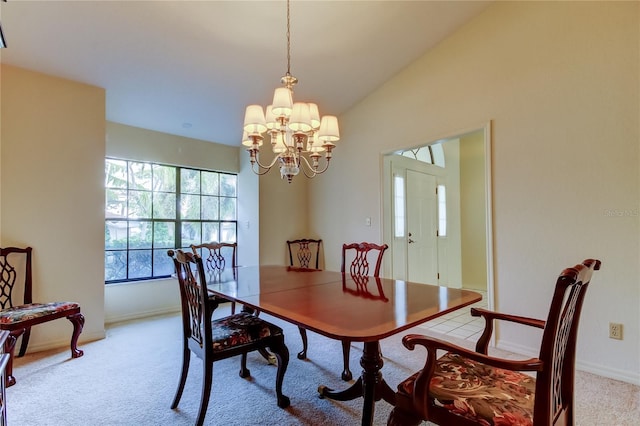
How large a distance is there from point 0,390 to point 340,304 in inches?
47.8

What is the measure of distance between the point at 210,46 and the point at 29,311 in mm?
2490

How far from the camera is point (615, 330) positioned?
7.32ft

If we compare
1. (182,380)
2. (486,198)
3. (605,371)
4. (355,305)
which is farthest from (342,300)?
(605,371)

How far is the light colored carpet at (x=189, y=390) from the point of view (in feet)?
5.79

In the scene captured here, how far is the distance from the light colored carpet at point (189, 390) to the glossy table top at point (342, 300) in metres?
0.68

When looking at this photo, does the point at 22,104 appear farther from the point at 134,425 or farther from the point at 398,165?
the point at 398,165

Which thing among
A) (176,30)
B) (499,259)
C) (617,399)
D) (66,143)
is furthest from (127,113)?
(617,399)

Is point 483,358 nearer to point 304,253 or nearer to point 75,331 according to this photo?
point 75,331

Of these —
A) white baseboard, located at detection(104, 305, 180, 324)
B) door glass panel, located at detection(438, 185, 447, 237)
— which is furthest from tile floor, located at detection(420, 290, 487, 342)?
white baseboard, located at detection(104, 305, 180, 324)

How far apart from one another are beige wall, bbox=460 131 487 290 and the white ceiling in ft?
8.76

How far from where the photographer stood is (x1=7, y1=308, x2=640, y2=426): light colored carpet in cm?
176

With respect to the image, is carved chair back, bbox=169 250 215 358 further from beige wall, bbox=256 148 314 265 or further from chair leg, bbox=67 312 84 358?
beige wall, bbox=256 148 314 265

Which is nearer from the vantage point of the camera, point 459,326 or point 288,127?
point 288,127

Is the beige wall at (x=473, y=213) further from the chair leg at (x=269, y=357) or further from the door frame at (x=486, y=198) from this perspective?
the chair leg at (x=269, y=357)
